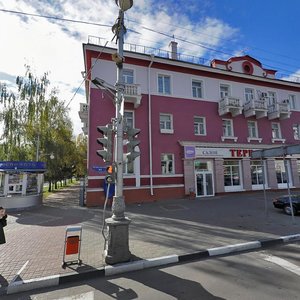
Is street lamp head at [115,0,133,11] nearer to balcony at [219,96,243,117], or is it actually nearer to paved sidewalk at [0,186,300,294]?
paved sidewalk at [0,186,300,294]

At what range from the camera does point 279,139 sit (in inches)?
835

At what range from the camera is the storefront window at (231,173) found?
19.0 m

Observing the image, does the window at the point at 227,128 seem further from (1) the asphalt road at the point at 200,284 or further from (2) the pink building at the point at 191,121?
(1) the asphalt road at the point at 200,284

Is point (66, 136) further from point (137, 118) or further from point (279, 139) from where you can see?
point (279, 139)

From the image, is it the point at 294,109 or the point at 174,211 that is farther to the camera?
the point at 294,109

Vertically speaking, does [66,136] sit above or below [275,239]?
above

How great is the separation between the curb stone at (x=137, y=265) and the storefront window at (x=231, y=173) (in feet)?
39.5

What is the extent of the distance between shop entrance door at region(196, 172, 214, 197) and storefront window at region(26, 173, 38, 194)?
1221 centimetres

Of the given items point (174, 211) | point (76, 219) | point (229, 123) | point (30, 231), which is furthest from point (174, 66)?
point (30, 231)

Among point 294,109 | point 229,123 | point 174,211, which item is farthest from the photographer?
point 294,109

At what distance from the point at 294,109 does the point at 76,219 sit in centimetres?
2375

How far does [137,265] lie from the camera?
518cm

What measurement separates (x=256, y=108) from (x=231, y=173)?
21.0 ft

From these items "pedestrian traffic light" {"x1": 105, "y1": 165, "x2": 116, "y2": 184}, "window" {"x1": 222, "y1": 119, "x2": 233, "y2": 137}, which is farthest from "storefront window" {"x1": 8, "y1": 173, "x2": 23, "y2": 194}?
"window" {"x1": 222, "y1": 119, "x2": 233, "y2": 137}
